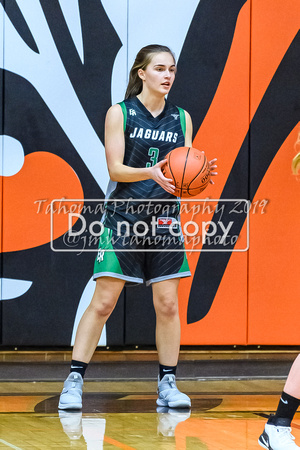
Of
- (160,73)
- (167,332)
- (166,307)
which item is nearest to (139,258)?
(166,307)

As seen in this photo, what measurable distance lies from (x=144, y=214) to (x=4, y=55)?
1515mm

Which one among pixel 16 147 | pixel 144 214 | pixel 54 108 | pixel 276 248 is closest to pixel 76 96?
pixel 54 108

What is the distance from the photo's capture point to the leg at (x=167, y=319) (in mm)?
3910

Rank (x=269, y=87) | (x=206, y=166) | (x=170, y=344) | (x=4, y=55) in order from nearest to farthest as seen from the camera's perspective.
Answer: (x=206, y=166)
(x=170, y=344)
(x=4, y=55)
(x=269, y=87)

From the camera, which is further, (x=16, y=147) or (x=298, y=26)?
(x=298, y=26)

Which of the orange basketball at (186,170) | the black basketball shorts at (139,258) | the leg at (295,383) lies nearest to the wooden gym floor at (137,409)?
the leg at (295,383)

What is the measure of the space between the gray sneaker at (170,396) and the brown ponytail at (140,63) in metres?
1.51

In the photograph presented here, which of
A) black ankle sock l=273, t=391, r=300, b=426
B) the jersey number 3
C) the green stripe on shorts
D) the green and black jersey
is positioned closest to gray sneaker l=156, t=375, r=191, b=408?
the green stripe on shorts

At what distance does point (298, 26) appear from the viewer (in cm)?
501

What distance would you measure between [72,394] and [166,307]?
0.64 metres

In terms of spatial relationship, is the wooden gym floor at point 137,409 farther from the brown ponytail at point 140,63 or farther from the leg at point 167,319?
the brown ponytail at point 140,63

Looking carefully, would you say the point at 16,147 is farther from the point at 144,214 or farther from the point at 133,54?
the point at 144,214

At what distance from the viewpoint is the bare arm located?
3.63 metres

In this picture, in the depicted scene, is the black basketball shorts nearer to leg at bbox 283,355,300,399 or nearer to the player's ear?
the player's ear
